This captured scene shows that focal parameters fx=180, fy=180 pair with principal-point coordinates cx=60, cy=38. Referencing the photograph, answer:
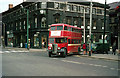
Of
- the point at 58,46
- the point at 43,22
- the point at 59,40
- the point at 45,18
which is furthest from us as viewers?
the point at 43,22

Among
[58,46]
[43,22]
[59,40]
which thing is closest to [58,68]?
[58,46]

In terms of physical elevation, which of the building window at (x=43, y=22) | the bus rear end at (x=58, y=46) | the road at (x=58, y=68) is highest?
the building window at (x=43, y=22)

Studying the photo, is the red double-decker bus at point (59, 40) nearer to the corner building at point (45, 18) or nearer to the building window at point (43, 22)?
the corner building at point (45, 18)

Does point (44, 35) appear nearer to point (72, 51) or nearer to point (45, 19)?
point (45, 19)

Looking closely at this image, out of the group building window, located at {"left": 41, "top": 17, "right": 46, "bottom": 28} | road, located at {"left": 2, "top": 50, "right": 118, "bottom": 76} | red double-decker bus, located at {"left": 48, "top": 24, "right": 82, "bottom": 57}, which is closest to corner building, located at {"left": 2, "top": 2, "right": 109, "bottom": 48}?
building window, located at {"left": 41, "top": 17, "right": 46, "bottom": 28}

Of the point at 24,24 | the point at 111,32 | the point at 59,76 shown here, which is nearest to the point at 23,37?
the point at 24,24

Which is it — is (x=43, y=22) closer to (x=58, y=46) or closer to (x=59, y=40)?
(x=59, y=40)

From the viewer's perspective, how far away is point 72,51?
82.1 ft

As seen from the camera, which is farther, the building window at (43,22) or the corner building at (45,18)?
the building window at (43,22)

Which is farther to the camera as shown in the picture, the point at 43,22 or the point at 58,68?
the point at 43,22

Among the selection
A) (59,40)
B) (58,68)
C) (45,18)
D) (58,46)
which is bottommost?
(58,68)

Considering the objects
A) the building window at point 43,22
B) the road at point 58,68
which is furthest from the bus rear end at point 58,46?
the building window at point 43,22

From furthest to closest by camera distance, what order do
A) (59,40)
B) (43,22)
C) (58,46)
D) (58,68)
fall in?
(43,22) < (59,40) < (58,46) < (58,68)

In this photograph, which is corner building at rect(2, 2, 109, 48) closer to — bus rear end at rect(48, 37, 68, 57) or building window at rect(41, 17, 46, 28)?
building window at rect(41, 17, 46, 28)
